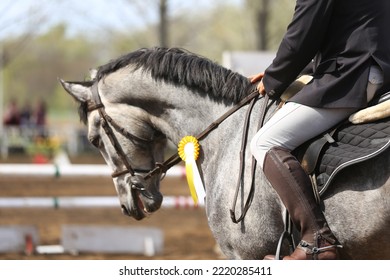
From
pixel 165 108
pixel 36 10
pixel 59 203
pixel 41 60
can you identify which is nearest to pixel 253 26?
pixel 36 10

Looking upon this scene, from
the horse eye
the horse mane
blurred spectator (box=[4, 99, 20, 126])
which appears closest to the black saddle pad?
the horse mane

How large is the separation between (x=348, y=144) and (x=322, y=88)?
1.17 feet

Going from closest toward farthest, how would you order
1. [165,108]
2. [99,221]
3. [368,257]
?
[368,257], [165,108], [99,221]

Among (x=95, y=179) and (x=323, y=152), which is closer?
(x=323, y=152)

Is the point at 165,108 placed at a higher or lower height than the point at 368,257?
higher

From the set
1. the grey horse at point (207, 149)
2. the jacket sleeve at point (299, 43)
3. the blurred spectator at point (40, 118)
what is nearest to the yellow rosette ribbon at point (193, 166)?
the grey horse at point (207, 149)

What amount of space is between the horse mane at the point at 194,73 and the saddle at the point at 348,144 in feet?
2.36

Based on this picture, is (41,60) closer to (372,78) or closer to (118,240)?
(118,240)

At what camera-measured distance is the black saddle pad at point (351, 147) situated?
4.08 metres

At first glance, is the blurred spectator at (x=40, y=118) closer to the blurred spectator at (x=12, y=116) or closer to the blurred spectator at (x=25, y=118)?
the blurred spectator at (x=25, y=118)

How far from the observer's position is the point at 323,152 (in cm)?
427

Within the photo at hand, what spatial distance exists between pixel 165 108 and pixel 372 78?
1.47 m

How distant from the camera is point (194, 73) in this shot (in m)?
4.95

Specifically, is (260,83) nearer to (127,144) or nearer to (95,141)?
(127,144)
